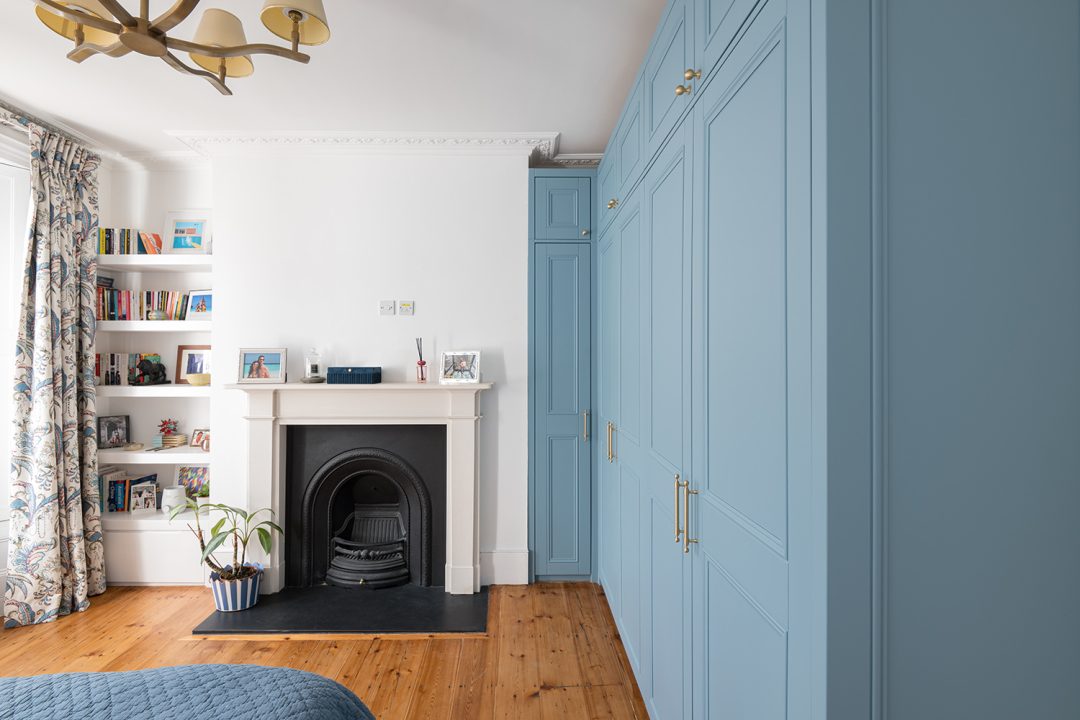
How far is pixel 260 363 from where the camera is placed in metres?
3.21

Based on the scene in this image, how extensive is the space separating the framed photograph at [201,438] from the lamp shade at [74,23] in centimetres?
249

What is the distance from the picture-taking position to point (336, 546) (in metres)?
3.33

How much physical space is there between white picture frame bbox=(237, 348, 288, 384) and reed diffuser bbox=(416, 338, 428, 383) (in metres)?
0.76

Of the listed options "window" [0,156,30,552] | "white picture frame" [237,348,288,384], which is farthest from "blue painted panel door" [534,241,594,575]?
"window" [0,156,30,552]

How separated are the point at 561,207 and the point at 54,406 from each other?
2968 millimetres

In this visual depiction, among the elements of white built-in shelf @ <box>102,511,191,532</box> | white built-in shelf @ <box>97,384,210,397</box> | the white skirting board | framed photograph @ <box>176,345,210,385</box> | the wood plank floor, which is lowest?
the wood plank floor

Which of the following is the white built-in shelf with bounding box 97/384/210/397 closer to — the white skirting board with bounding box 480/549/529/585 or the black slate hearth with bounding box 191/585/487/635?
the black slate hearth with bounding box 191/585/487/635

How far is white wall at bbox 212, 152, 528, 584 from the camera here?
10.8 ft

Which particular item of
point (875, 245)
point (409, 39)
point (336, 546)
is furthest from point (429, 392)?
point (875, 245)

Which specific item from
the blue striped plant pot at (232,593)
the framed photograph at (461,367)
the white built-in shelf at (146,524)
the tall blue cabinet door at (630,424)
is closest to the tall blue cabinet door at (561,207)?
the tall blue cabinet door at (630,424)

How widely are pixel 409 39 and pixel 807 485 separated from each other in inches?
86.8

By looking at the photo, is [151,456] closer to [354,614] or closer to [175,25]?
[354,614]

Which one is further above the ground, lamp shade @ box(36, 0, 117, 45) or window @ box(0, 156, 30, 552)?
lamp shade @ box(36, 0, 117, 45)

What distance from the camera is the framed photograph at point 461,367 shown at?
127 inches
